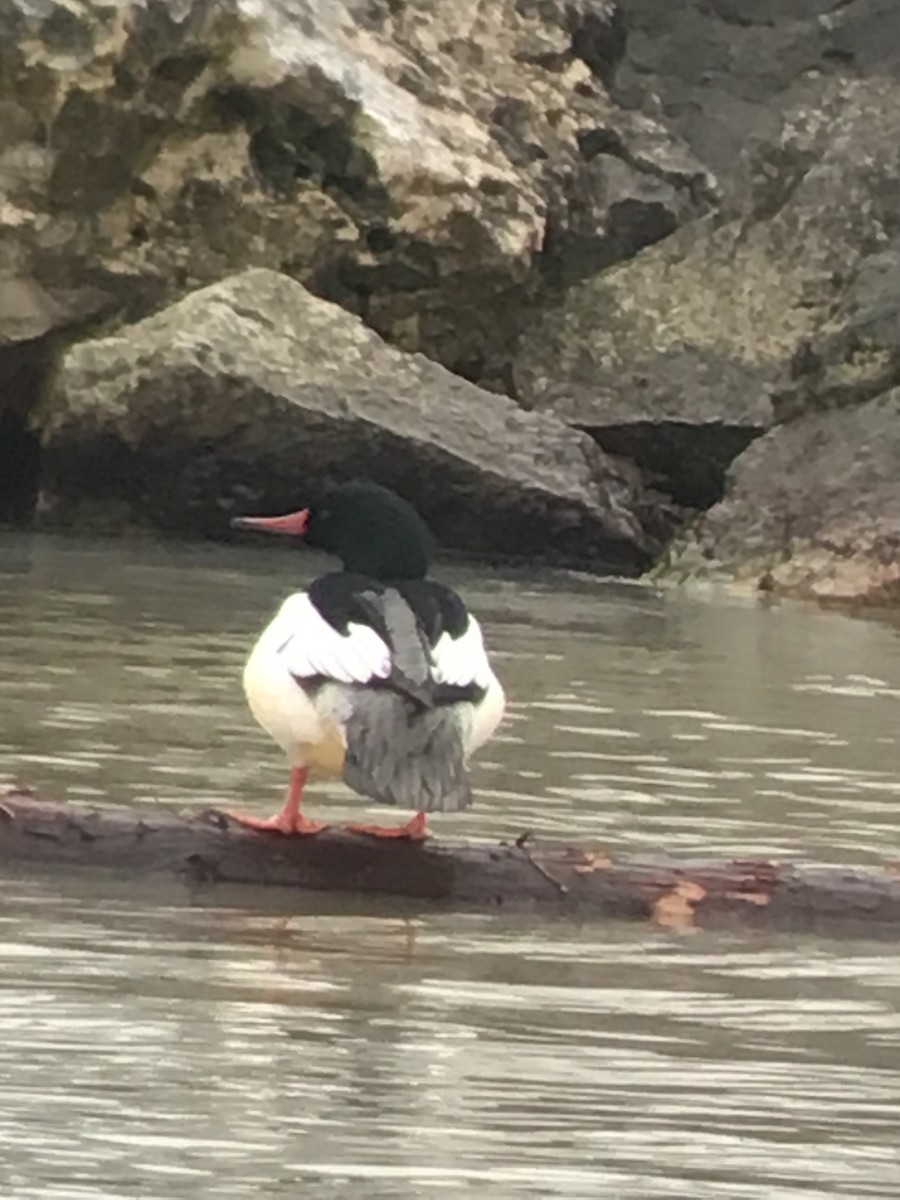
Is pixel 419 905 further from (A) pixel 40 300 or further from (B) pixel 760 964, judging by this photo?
(A) pixel 40 300

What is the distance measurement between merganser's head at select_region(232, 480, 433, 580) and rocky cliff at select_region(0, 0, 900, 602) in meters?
8.53

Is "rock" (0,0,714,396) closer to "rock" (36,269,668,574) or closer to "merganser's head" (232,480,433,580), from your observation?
"rock" (36,269,668,574)

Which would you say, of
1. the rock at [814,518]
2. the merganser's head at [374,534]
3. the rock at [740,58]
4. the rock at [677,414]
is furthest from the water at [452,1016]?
the rock at [740,58]

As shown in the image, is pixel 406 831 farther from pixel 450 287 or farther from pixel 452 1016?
pixel 450 287

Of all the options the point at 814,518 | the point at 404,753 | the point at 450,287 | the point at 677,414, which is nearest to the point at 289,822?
the point at 404,753

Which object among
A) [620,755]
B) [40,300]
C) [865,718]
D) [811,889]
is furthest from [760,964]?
[40,300]

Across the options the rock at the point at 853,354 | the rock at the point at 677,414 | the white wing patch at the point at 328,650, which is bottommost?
the white wing patch at the point at 328,650

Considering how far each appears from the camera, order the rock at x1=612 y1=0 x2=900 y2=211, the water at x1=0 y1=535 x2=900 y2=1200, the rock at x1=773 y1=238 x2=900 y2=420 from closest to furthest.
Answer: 1. the water at x1=0 y1=535 x2=900 y2=1200
2. the rock at x1=773 y1=238 x2=900 y2=420
3. the rock at x1=612 y1=0 x2=900 y2=211

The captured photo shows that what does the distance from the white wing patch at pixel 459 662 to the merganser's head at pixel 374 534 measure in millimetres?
429

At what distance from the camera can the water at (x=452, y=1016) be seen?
3.74m

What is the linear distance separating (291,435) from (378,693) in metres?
9.61

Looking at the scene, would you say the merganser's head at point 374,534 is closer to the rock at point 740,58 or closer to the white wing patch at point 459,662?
the white wing patch at point 459,662

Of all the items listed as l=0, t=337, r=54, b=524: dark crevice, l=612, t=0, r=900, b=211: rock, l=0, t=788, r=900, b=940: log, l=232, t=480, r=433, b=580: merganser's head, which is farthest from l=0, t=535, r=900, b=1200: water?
l=612, t=0, r=900, b=211: rock

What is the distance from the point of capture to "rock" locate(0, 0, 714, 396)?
1545 cm
